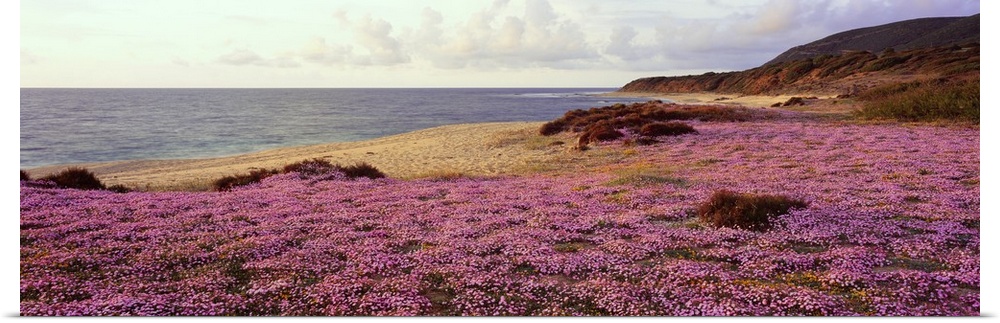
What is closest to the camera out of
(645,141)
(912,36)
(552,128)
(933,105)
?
(645,141)

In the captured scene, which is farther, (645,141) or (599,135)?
(599,135)

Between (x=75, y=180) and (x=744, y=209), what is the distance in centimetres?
1824

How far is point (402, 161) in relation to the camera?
29656 millimetres

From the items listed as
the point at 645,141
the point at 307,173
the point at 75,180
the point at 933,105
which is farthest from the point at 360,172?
the point at 933,105

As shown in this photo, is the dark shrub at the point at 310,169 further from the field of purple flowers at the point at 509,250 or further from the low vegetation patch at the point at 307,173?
the field of purple flowers at the point at 509,250

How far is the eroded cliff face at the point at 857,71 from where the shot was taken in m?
58.6

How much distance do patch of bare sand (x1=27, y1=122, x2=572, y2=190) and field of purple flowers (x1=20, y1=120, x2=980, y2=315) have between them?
7906 mm

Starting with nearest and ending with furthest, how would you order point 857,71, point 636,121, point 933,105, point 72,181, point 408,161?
point 72,181 < point 408,161 < point 933,105 < point 636,121 < point 857,71

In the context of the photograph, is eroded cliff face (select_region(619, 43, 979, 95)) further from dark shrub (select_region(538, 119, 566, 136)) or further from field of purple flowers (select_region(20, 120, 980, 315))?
field of purple flowers (select_region(20, 120, 980, 315))

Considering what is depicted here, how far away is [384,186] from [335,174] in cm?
301

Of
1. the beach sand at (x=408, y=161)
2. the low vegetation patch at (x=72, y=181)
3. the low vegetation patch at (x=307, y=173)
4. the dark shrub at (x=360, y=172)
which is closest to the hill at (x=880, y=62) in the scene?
the beach sand at (x=408, y=161)

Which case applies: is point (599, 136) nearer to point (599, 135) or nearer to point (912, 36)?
point (599, 135)

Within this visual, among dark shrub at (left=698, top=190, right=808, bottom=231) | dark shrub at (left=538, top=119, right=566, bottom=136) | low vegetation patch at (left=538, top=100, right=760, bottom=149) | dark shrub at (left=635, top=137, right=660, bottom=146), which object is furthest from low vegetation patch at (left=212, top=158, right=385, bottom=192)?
dark shrub at (left=538, top=119, right=566, bottom=136)

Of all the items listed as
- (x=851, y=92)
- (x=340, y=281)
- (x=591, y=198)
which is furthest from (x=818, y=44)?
(x=340, y=281)
